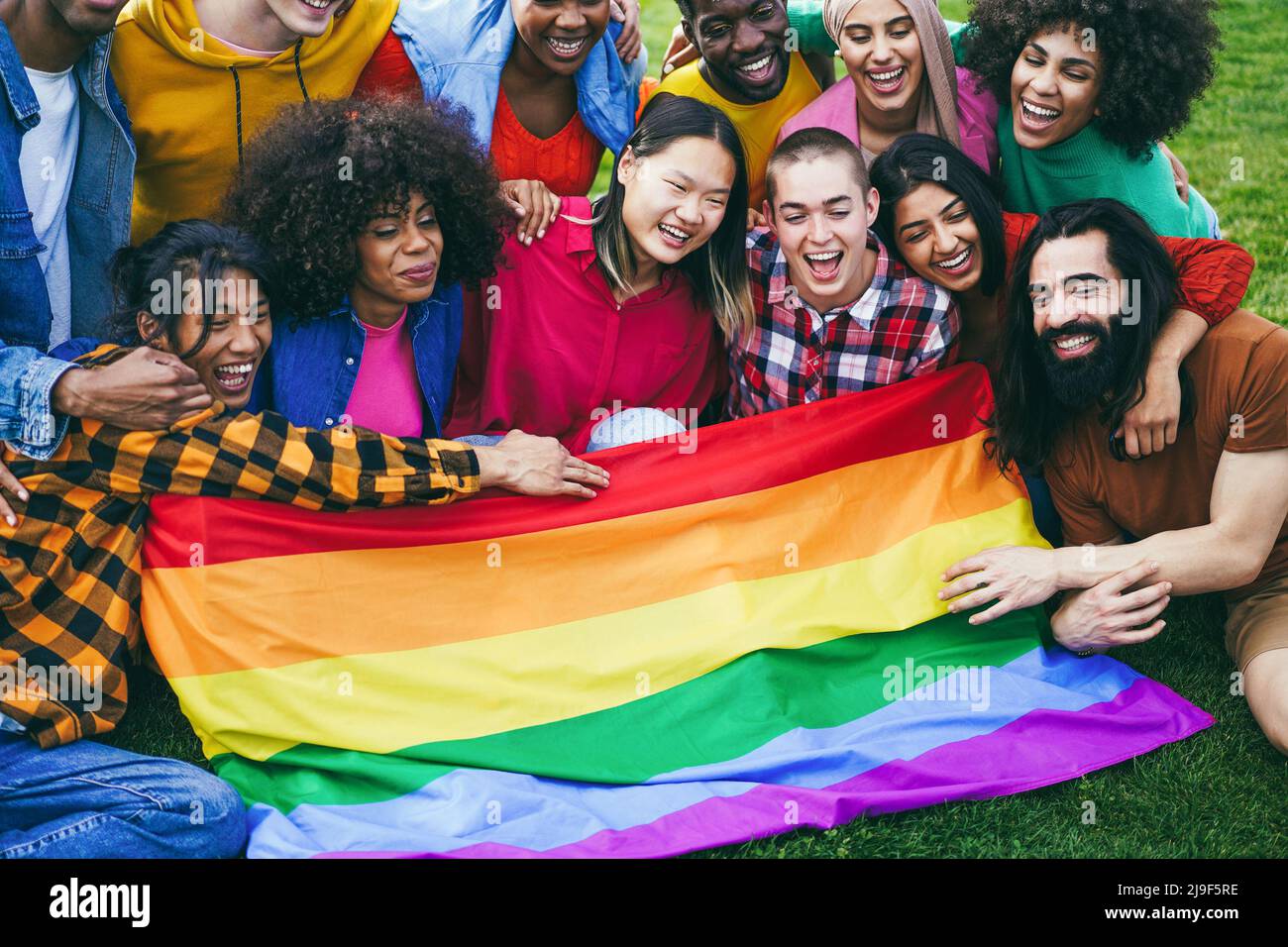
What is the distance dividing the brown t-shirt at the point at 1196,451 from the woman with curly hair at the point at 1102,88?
37.0 inches

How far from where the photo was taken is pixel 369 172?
461 centimetres

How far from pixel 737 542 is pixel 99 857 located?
2319mm

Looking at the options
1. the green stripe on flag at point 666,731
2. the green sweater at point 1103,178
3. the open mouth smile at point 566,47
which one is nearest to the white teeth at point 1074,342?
the green sweater at point 1103,178

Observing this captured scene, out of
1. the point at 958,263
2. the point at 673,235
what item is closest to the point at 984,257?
the point at 958,263

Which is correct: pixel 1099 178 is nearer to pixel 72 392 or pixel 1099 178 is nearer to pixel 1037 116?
pixel 1037 116

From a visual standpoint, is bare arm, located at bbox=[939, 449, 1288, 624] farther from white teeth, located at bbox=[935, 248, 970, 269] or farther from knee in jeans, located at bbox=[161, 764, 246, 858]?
knee in jeans, located at bbox=[161, 764, 246, 858]

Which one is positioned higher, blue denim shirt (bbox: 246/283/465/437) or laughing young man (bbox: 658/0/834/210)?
laughing young man (bbox: 658/0/834/210)

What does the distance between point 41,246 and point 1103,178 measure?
13.4 feet

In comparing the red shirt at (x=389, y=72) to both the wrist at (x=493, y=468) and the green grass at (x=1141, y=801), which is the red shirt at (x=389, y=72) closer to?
the wrist at (x=493, y=468)

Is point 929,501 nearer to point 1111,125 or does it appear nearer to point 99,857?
point 1111,125

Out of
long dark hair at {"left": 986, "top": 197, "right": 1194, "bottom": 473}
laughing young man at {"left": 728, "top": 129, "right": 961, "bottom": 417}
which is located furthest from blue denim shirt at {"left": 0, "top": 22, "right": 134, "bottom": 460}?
long dark hair at {"left": 986, "top": 197, "right": 1194, "bottom": 473}

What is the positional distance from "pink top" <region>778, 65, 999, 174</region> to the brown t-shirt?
1.35m

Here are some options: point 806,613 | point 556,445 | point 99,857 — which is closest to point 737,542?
point 806,613

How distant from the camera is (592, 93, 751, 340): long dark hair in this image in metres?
4.96
